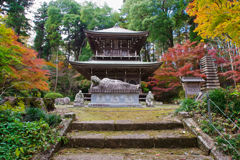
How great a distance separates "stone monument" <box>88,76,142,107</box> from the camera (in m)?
8.29

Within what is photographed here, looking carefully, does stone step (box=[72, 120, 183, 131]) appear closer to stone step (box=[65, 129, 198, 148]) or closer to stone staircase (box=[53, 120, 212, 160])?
stone staircase (box=[53, 120, 212, 160])

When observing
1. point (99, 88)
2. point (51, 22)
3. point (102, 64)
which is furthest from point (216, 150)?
point (51, 22)

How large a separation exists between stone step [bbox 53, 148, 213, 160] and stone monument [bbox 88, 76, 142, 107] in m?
5.91

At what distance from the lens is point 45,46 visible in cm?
2697

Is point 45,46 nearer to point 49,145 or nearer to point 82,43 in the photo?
point 82,43

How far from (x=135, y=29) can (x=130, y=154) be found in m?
21.6

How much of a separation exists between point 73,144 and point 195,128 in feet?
8.22

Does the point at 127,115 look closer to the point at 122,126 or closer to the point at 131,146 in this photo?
the point at 122,126

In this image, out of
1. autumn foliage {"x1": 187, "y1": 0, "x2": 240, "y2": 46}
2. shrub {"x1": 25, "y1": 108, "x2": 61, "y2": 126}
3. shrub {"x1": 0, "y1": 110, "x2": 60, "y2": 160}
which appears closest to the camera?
shrub {"x1": 0, "y1": 110, "x2": 60, "y2": 160}

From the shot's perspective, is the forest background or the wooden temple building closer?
the forest background

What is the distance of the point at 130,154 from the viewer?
221cm

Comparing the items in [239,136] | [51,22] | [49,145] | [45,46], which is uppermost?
[51,22]

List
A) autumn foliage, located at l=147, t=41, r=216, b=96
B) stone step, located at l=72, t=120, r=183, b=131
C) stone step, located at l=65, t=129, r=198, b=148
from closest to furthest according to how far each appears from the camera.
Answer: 1. stone step, located at l=65, t=129, r=198, b=148
2. stone step, located at l=72, t=120, r=183, b=131
3. autumn foliage, located at l=147, t=41, r=216, b=96

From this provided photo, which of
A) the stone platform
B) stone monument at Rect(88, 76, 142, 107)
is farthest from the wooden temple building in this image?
the stone platform
